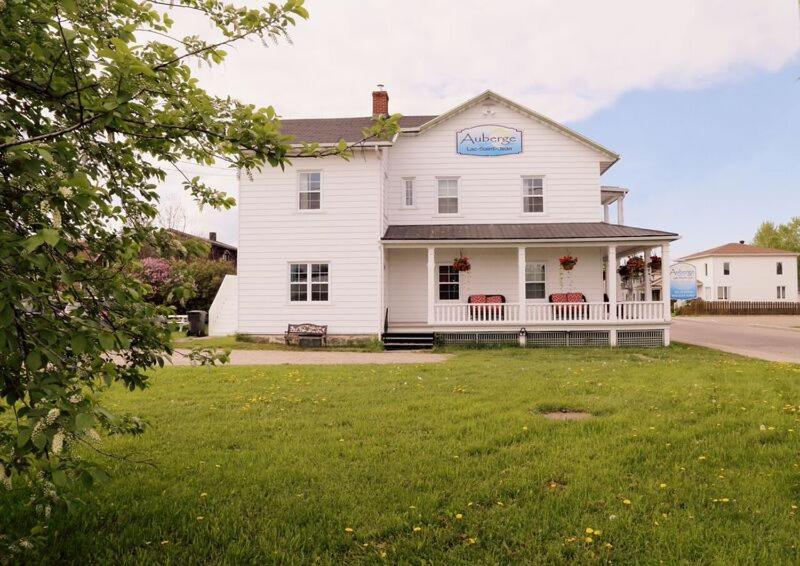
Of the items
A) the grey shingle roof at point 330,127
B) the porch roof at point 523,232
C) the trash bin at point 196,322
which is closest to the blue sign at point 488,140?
the grey shingle roof at point 330,127

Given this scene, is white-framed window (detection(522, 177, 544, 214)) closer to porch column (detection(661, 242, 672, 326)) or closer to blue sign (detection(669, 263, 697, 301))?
porch column (detection(661, 242, 672, 326))

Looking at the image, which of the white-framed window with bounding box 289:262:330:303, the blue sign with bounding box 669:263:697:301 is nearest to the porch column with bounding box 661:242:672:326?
the blue sign with bounding box 669:263:697:301

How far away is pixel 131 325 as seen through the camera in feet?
10.2

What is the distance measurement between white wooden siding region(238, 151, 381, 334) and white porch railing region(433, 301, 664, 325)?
8.65 ft

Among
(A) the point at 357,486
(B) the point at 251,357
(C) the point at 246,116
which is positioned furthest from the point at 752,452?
(B) the point at 251,357

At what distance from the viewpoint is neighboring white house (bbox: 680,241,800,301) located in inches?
2362

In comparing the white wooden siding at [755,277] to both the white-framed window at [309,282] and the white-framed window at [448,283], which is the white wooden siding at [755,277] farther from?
the white-framed window at [309,282]

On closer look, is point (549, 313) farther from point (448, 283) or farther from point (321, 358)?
point (321, 358)

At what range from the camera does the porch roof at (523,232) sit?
60.1 feet

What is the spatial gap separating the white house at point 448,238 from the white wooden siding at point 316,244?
37 mm

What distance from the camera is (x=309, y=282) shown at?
19484 mm

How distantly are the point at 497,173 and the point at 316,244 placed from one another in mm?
7353

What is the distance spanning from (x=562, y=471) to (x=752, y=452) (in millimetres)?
2031

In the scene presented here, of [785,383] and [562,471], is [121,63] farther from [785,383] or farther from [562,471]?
[785,383]
